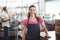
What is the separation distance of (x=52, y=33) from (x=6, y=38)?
1.07 m

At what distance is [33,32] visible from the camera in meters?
2.59

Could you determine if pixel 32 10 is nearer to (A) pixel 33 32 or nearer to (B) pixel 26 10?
(B) pixel 26 10

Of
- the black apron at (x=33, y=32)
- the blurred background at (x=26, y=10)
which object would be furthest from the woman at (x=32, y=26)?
the blurred background at (x=26, y=10)

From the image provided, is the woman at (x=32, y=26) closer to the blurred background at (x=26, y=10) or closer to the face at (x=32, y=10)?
the face at (x=32, y=10)

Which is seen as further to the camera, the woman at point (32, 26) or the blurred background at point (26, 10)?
the blurred background at point (26, 10)

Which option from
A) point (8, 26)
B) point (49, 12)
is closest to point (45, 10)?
point (49, 12)

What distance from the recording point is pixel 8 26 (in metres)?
2.93

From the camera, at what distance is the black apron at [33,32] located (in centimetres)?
256

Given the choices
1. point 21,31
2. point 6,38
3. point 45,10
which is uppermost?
point 45,10

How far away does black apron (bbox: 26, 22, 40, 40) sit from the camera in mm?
2557

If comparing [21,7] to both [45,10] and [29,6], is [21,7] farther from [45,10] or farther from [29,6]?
[45,10]

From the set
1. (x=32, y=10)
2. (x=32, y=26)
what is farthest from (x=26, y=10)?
(x=32, y=26)

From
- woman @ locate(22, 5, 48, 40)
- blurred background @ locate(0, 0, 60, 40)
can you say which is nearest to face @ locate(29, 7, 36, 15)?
woman @ locate(22, 5, 48, 40)

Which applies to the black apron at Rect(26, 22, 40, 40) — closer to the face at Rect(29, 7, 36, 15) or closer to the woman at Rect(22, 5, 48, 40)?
the woman at Rect(22, 5, 48, 40)
